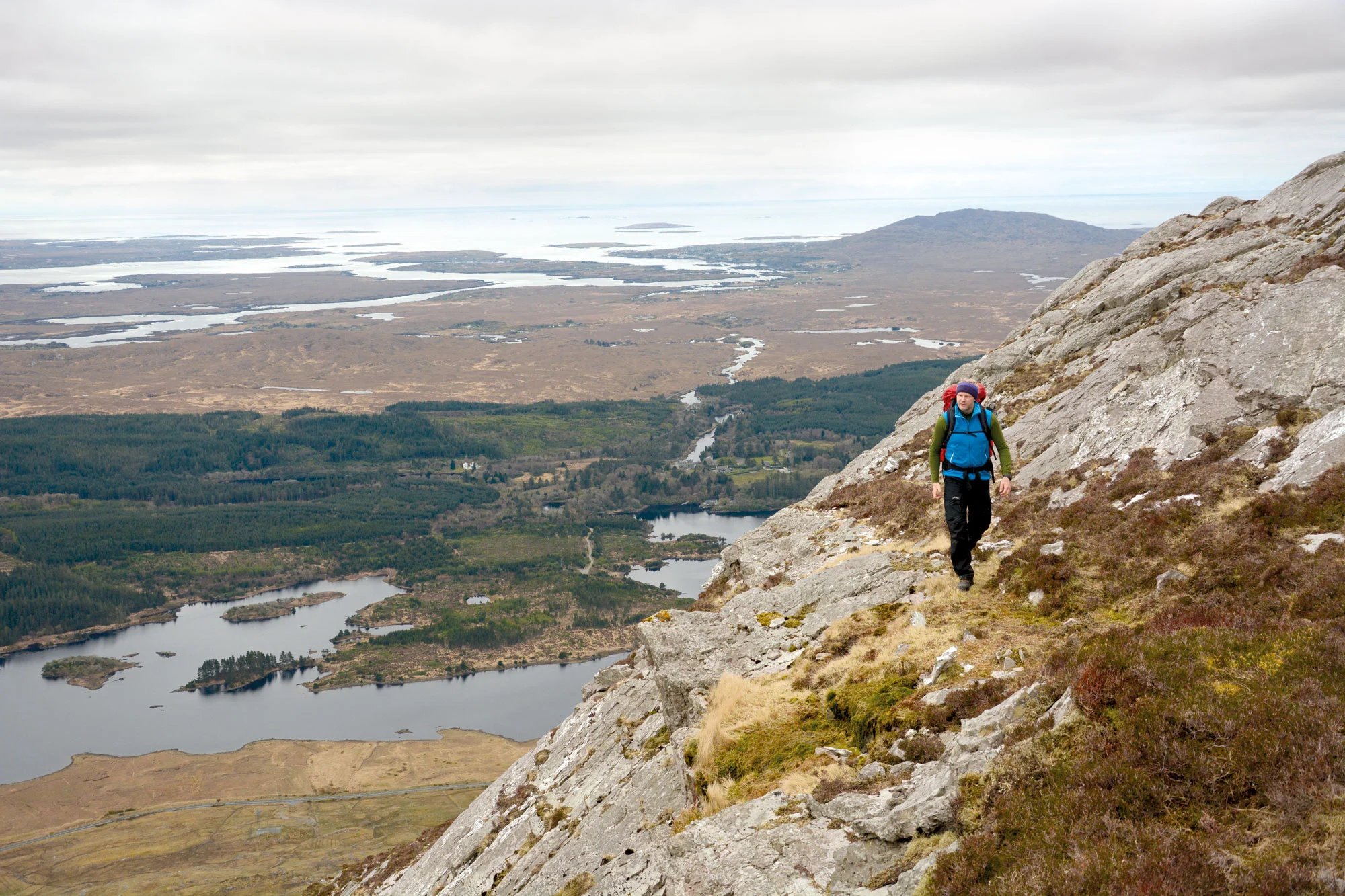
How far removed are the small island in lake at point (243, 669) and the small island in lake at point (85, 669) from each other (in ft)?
46.8

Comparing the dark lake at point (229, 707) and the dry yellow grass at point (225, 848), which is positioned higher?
the dry yellow grass at point (225, 848)

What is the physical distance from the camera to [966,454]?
15.8 metres

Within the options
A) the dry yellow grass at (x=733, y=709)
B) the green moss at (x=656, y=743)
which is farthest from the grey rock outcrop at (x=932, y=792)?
the green moss at (x=656, y=743)

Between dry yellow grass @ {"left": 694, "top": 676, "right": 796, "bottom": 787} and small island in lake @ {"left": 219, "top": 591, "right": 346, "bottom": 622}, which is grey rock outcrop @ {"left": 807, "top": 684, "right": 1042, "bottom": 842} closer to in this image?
dry yellow grass @ {"left": 694, "top": 676, "right": 796, "bottom": 787}

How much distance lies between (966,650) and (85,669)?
160m

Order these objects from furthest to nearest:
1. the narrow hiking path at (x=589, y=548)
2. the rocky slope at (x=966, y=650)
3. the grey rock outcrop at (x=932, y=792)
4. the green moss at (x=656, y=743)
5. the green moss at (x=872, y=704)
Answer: the narrow hiking path at (x=589, y=548)
the green moss at (x=656, y=743)
the green moss at (x=872, y=704)
the grey rock outcrop at (x=932, y=792)
the rocky slope at (x=966, y=650)

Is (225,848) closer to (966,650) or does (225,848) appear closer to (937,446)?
(937,446)

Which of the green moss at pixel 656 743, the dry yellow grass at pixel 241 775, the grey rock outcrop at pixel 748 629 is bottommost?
the dry yellow grass at pixel 241 775

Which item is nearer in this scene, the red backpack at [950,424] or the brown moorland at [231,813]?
the red backpack at [950,424]

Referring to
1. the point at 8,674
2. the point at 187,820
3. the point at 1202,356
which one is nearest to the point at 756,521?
the point at 187,820

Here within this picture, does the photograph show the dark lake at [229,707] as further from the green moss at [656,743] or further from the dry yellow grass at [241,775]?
the green moss at [656,743]

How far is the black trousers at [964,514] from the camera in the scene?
16031 millimetres

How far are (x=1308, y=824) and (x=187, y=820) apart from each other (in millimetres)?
107907

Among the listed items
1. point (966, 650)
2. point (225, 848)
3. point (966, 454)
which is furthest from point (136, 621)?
point (966, 650)
